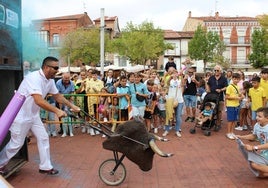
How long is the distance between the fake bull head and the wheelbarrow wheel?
0.52m

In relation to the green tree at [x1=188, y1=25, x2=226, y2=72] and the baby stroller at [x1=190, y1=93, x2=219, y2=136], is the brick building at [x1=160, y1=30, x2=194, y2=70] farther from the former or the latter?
the baby stroller at [x1=190, y1=93, x2=219, y2=136]

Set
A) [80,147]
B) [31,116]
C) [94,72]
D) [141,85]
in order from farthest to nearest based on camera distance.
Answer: [94,72], [141,85], [80,147], [31,116]

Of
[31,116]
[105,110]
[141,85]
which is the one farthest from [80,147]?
[31,116]

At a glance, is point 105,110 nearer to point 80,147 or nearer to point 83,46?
point 80,147

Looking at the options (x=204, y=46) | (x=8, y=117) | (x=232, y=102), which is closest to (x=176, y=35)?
(x=204, y=46)

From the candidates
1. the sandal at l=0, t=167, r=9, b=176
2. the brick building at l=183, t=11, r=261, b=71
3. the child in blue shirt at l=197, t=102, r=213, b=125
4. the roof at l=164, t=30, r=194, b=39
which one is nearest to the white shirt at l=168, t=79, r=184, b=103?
the child in blue shirt at l=197, t=102, r=213, b=125

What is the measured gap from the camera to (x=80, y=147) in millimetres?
8883

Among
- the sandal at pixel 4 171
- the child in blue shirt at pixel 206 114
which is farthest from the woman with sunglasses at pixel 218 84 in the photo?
the sandal at pixel 4 171

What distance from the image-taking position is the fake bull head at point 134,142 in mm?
5414

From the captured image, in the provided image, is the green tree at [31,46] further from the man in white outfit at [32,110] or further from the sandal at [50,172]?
the sandal at [50,172]

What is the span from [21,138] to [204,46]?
5073 cm

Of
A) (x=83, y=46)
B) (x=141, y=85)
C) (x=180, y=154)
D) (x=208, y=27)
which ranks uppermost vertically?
(x=208, y=27)

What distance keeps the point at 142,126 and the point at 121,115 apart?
15.9 feet

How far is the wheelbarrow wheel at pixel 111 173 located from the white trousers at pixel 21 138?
0.97 meters
